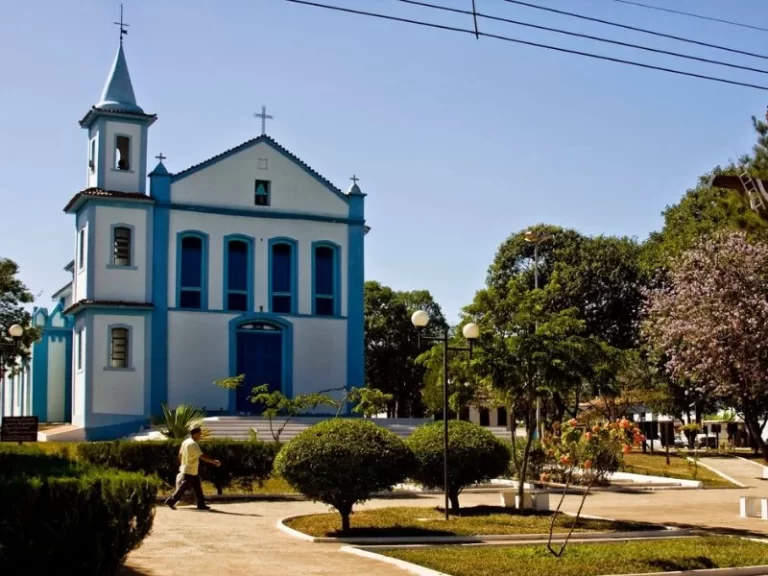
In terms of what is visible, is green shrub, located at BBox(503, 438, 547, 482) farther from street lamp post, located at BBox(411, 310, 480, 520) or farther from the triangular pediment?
the triangular pediment

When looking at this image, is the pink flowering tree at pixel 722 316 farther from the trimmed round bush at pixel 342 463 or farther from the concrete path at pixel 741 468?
the trimmed round bush at pixel 342 463

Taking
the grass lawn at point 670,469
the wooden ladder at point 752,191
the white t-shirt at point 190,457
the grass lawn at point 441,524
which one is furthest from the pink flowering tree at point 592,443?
the grass lawn at point 670,469

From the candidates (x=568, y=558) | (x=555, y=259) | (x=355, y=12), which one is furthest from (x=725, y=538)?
(x=555, y=259)

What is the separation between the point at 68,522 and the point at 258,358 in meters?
29.2

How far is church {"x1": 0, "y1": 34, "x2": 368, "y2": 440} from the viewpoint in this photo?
3609 centimetres

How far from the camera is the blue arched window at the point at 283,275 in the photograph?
38594 mm

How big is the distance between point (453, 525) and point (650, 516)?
5126mm

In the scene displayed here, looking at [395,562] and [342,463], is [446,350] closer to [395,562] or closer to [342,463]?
[342,463]

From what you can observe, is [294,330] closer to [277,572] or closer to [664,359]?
[664,359]

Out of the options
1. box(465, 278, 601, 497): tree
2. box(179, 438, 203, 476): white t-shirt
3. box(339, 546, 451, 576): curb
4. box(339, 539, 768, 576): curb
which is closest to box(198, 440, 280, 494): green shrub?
box(179, 438, 203, 476): white t-shirt

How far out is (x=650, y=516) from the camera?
1959 cm

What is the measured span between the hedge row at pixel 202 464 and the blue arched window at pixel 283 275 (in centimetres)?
1529

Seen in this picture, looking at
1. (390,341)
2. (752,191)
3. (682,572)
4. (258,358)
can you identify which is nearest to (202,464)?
(682,572)

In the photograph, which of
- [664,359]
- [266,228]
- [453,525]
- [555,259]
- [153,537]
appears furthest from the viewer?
[555,259]
